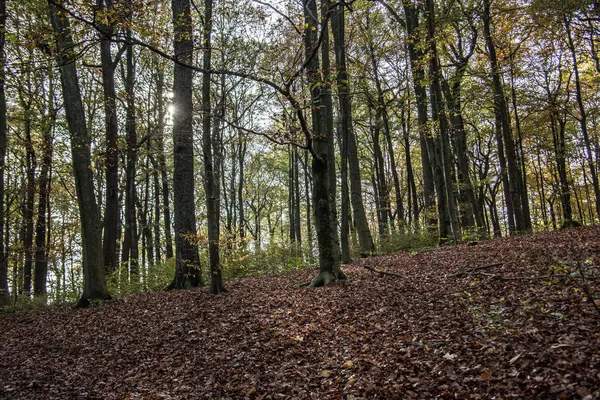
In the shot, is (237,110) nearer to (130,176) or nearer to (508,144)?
(130,176)

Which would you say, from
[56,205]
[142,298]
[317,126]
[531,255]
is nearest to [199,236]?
[142,298]

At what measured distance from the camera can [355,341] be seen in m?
5.38

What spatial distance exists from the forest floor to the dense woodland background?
1854 millimetres

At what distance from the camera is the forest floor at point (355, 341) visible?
380cm

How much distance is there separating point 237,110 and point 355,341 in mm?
15291

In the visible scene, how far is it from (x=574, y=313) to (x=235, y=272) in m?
12.1

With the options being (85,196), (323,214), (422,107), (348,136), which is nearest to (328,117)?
(348,136)

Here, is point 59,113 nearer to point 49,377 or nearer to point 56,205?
point 56,205

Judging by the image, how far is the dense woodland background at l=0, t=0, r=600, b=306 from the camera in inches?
299

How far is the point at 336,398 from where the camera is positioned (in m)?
4.04

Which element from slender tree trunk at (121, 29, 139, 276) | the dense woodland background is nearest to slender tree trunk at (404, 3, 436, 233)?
the dense woodland background

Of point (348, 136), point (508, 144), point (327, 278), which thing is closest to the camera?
point (327, 278)

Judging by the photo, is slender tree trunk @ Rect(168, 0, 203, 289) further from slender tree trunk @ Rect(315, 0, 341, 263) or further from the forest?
slender tree trunk @ Rect(315, 0, 341, 263)

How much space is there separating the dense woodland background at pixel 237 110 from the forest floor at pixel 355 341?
1.85 meters
